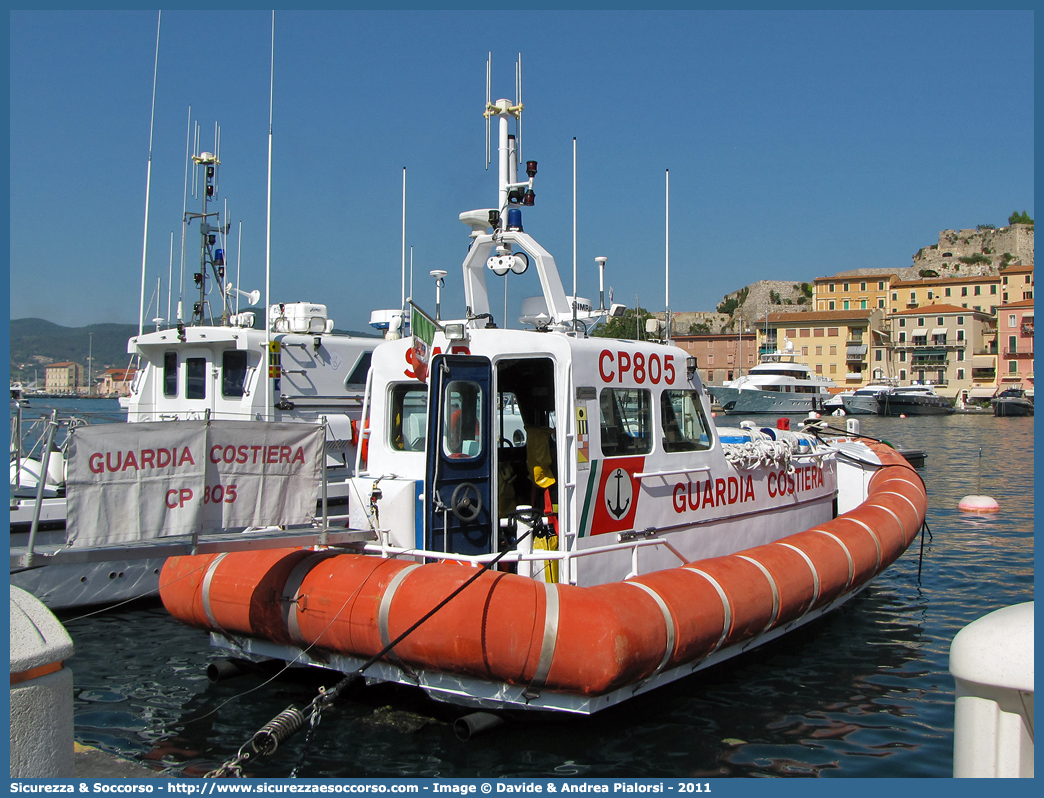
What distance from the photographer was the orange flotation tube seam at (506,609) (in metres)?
5.28

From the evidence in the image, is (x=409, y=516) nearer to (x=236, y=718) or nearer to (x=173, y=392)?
(x=236, y=718)

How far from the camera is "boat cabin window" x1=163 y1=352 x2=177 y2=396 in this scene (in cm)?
1343

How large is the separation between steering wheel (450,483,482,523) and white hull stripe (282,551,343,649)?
109 centimetres

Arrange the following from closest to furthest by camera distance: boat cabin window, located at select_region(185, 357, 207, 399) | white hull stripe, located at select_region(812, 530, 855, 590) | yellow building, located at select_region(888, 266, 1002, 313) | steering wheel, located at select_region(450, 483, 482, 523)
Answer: steering wheel, located at select_region(450, 483, 482, 523)
white hull stripe, located at select_region(812, 530, 855, 590)
boat cabin window, located at select_region(185, 357, 207, 399)
yellow building, located at select_region(888, 266, 1002, 313)

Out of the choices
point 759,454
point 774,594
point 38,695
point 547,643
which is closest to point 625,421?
point 774,594

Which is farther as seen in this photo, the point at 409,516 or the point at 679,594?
the point at 409,516

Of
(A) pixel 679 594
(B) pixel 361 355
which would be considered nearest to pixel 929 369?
(B) pixel 361 355

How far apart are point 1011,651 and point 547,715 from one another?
4015mm

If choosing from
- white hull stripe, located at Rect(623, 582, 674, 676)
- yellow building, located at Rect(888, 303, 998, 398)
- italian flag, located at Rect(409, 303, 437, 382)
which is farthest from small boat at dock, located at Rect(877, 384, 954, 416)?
white hull stripe, located at Rect(623, 582, 674, 676)

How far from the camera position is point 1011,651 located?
93.1 inches

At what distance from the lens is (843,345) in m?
86.9

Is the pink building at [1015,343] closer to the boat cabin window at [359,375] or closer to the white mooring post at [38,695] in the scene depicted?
the boat cabin window at [359,375]

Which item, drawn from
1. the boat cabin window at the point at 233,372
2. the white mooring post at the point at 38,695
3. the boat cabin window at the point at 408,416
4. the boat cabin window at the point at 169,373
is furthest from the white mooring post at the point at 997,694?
the boat cabin window at the point at 169,373

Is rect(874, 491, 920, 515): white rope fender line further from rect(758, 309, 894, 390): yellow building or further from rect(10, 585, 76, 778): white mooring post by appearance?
rect(758, 309, 894, 390): yellow building
